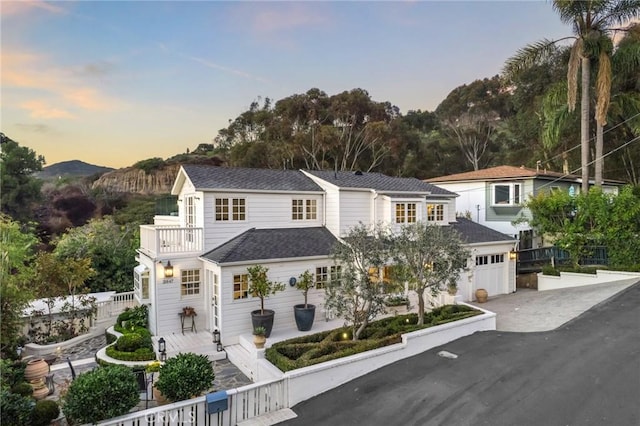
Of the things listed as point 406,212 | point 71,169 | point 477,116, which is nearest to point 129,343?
point 406,212

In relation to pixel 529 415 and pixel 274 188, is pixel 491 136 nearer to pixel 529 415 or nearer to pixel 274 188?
pixel 274 188

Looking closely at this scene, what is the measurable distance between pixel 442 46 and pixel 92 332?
70.1 feet

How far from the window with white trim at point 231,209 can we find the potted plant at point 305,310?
3.14 meters

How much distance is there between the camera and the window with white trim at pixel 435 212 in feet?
53.2

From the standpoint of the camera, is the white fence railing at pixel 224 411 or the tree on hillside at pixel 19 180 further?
the tree on hillside at pixel 19 180

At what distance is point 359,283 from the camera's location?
932cm

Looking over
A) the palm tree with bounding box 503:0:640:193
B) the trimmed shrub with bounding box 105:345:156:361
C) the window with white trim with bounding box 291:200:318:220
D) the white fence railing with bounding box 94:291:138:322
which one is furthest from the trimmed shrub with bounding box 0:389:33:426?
the palm tree with bounding box 503:0:640:193

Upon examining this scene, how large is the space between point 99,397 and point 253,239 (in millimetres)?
6915

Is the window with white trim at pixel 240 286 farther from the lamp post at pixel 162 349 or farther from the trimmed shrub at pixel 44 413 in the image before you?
the trimmed shrub at pixel 44 413

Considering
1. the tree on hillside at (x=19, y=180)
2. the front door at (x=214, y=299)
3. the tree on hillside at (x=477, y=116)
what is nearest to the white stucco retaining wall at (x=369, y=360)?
the front door at (x=214, y=299)

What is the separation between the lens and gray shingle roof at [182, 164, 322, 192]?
12.4m

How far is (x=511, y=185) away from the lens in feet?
66.7

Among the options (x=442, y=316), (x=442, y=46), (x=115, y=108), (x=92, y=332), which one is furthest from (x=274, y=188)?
(x=442, y=46)

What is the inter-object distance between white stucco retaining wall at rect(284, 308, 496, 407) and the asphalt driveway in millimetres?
171
